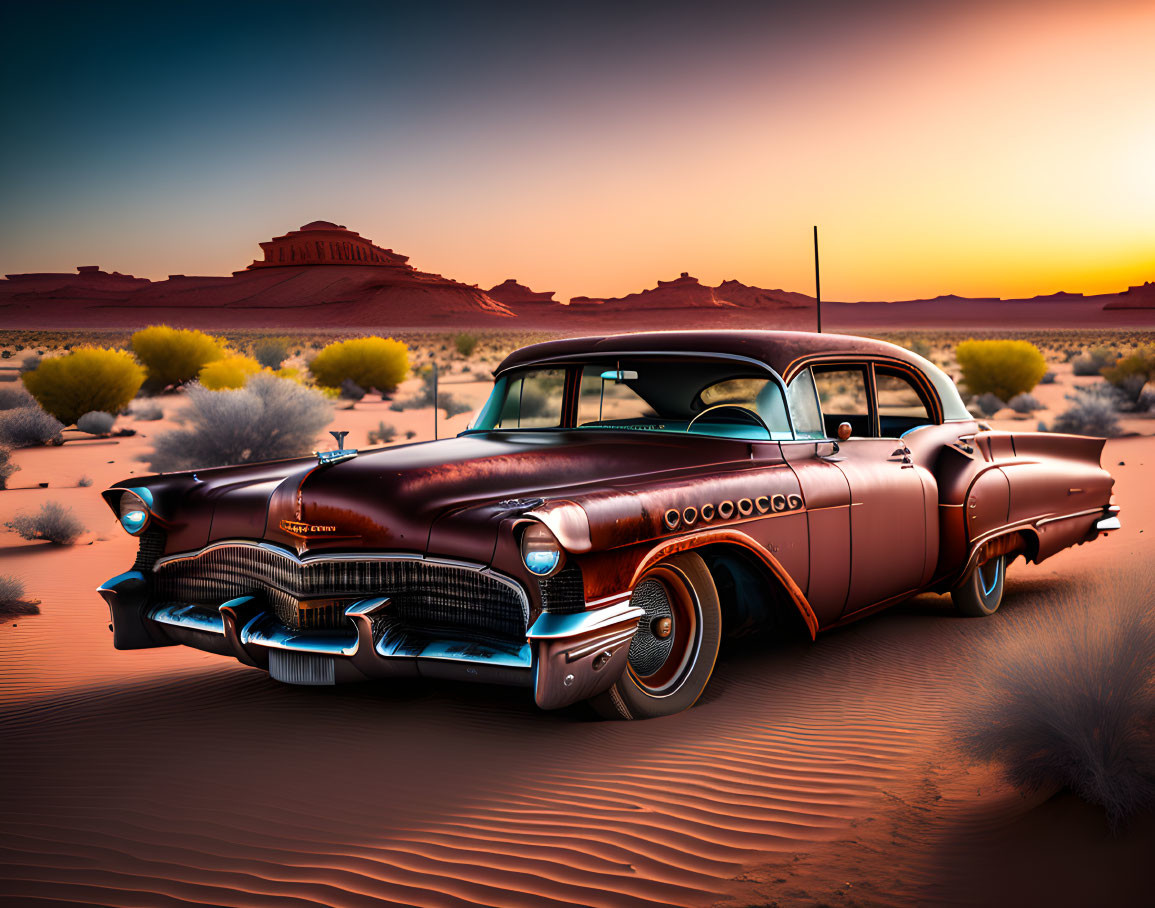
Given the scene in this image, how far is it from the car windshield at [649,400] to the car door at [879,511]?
483 mm

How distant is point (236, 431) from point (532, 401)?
12.3 metres

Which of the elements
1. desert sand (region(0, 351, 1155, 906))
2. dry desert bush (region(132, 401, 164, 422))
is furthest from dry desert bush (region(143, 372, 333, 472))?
desert sand (region(0, 351, 1155, 906))

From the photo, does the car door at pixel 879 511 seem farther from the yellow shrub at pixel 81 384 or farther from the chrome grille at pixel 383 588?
the yellow shrub at pixel 81 384

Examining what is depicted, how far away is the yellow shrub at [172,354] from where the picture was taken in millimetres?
29609

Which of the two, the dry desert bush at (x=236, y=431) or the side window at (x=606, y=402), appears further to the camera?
the dry desert bush at (x=236, y=431)

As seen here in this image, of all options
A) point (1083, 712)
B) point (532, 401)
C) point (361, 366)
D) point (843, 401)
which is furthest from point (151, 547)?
point (361, 366)

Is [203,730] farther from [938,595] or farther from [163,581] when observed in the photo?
[938,595]

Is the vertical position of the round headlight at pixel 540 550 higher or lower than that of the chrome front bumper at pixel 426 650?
higher

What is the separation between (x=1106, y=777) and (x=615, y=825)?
1663mm

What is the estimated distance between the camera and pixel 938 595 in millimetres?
7246

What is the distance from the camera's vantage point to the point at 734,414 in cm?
525

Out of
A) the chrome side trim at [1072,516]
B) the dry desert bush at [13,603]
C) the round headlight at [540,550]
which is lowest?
the dry desert bush at [13,603]

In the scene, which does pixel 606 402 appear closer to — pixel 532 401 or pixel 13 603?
pixel 532 401

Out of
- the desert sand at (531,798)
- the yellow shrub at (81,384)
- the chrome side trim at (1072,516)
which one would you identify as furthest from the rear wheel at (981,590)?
the yellow shrub at (81,384)
